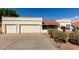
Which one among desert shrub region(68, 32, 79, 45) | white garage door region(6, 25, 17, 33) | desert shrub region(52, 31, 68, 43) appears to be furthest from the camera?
white garage door region(6, 25, 17, 33)

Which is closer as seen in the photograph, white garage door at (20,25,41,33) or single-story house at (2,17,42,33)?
white garage door at (20,25,41,33)

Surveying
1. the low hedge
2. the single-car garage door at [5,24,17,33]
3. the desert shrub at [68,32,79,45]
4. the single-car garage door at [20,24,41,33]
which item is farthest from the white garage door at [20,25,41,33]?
the desert shrub at [68,32,79,45]

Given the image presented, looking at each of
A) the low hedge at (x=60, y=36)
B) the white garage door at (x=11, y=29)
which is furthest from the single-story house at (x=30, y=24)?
the low hedge at (x=60, y=36)

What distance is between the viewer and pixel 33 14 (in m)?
16.6

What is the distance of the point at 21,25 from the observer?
19.2 metres

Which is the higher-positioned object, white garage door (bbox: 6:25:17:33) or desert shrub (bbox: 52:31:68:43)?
white garage door (bbox: 6:25:17:33)

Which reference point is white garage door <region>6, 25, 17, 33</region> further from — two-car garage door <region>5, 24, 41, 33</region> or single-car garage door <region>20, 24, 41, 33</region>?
single-car garage door <region>20, 24, 41, 33</region>

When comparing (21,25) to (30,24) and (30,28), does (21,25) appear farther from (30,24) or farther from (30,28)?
(30,28)

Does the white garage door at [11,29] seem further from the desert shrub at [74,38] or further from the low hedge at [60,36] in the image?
the desert shrub at [74,38]

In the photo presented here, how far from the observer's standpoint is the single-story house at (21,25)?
58.7ft

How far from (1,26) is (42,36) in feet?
13.3

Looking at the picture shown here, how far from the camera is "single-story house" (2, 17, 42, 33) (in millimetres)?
17906

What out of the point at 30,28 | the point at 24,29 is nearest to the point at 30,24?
the point at 24,29
